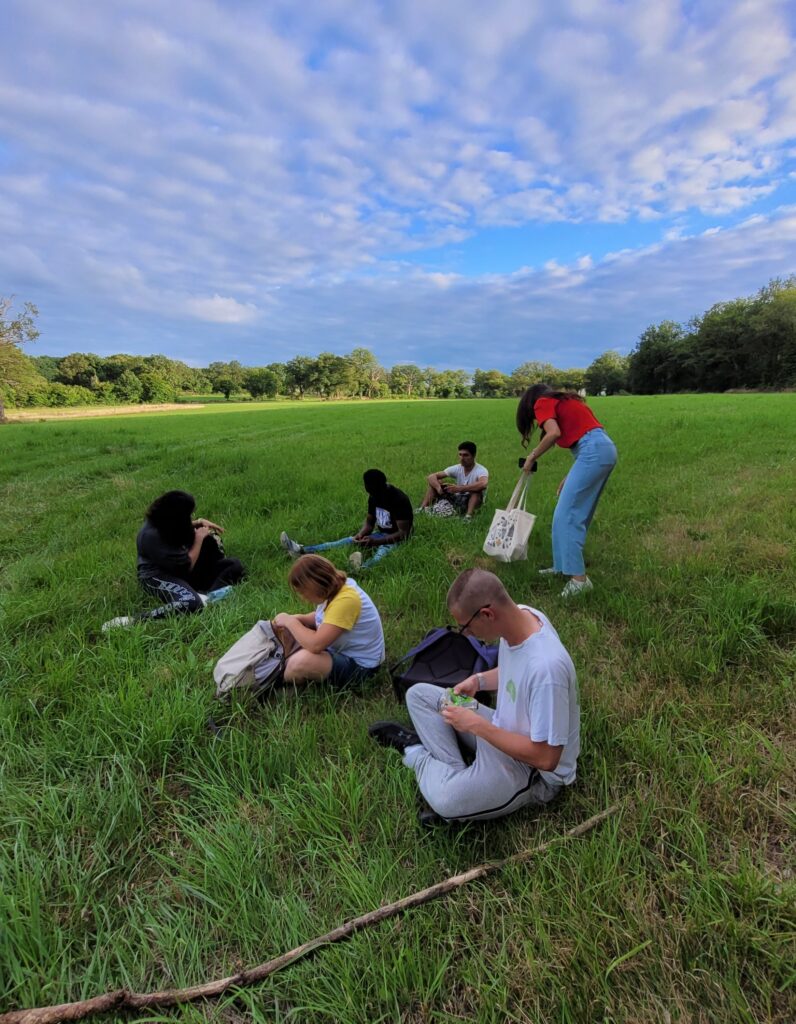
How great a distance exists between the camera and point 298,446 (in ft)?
46.8

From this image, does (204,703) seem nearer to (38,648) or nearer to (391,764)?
(391,764)

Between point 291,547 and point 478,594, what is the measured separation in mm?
3935

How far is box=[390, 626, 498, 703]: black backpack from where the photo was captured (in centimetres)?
284

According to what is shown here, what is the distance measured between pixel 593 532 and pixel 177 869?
4.91 m

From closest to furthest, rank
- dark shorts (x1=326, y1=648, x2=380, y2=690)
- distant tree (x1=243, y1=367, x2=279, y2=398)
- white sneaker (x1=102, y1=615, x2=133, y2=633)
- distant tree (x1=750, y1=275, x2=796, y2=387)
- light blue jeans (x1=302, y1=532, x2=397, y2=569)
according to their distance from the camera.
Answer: dark shorts (x1=326, y1=648, x2=380, y2=690) < white sneaker (x1=102, y1=615, x2=133, y2=633) < light blue jeans (x1=302, y1=532, x2=397, y2=569) < distant tree (x1=750, y1=275, x2=796, y2=387) < distant tree (x1=243, y1=367, x2=279, y2=398)

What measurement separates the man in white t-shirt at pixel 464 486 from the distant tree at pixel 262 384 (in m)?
103

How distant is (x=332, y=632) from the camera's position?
2.91m

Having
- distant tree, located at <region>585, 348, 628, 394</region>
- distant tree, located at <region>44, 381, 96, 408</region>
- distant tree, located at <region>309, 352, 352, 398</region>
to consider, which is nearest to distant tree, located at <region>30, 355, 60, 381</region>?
distant tree, located at <region>44, 381, 96, 408</region>

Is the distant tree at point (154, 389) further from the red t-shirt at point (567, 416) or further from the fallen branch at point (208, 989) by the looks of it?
the fallen branch at point (208, 989)

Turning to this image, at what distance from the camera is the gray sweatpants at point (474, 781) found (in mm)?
1896

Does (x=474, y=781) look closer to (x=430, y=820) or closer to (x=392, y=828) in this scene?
(x=430, y=820)

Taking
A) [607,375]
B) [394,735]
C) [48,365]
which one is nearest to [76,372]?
[48,365]

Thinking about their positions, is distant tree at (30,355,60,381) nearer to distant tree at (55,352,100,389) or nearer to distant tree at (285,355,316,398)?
distant tree at (55,352,100,389)

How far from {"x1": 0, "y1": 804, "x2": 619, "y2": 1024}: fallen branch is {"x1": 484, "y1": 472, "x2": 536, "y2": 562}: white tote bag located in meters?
2.88
